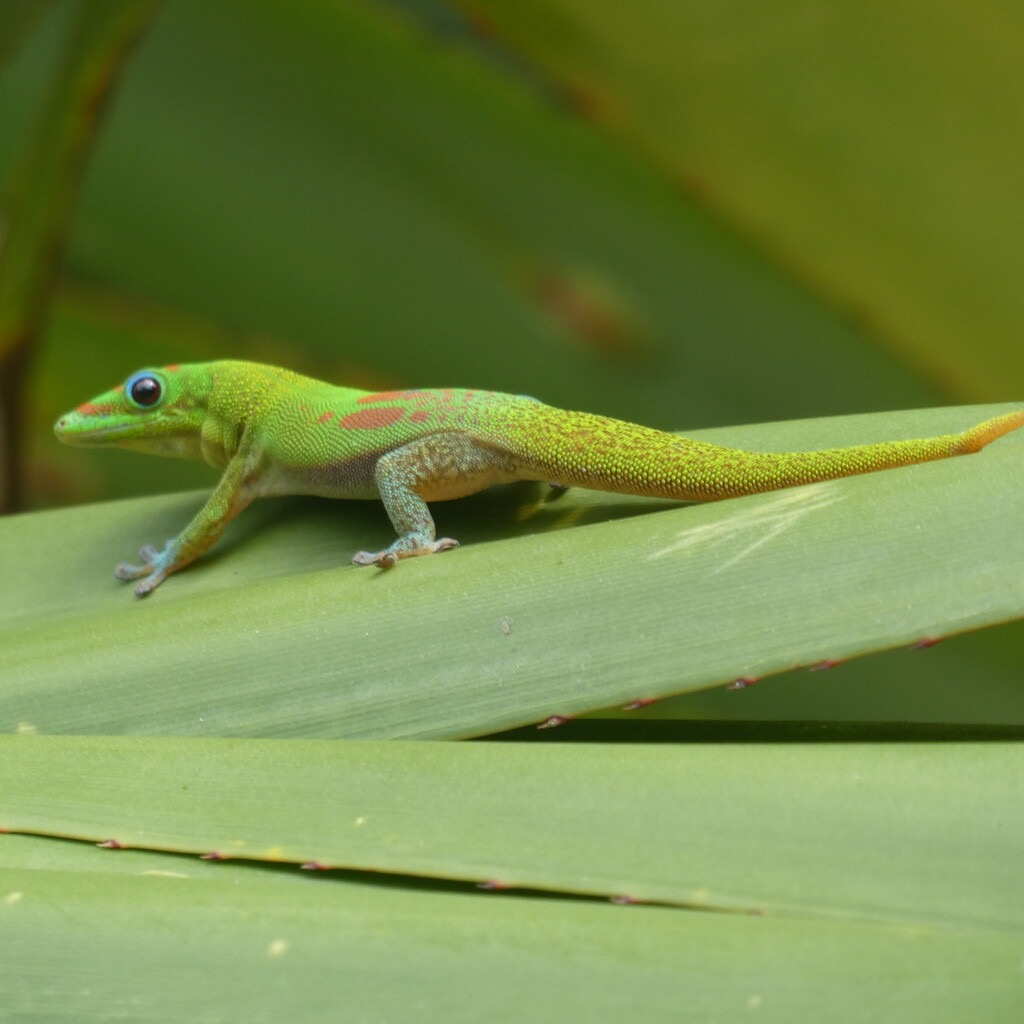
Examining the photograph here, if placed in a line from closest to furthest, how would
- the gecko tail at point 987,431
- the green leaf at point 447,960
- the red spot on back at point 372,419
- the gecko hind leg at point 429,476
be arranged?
the green leaf at point 447,960
the gecko tail at point 987,431
the gecko hind leg at point 429,476
the red spot on back at point 372,419

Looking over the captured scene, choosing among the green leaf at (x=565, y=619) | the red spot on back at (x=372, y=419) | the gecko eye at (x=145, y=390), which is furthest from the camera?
the gecko eye at (x=145, y=390)

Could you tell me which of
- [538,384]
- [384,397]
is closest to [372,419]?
[384,397]

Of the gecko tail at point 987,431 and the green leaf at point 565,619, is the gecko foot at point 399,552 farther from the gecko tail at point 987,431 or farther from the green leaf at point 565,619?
the gecko tail at point 987,431

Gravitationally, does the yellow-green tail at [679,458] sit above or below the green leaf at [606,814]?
above

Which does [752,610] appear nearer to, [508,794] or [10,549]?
[508,794]

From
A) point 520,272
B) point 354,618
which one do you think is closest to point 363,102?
point 520,272

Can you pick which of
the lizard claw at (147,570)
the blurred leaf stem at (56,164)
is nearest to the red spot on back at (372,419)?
the lizard claw at (147,570)
